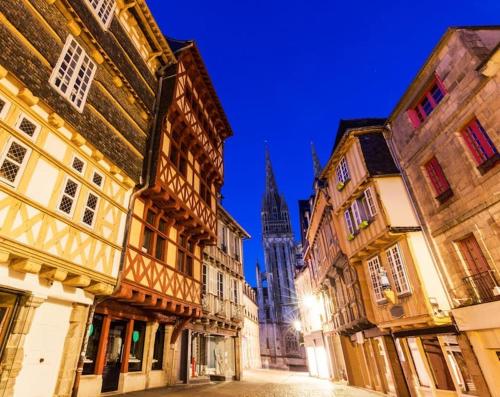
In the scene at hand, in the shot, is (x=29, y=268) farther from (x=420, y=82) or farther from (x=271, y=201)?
(x=271, y=201)

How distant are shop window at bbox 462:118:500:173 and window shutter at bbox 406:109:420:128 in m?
2.23

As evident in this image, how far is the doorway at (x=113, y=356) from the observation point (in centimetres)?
932

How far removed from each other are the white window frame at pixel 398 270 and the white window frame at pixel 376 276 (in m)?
0.61

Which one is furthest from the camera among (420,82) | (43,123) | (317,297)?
(317,297)

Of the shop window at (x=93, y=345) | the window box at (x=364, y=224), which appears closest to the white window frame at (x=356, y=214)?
the window box at (x=364, y=224)

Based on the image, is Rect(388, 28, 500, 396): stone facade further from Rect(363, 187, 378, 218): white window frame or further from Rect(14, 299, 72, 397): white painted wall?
Rect(14, 299, 72, 397): white painted wall

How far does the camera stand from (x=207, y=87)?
15617mm

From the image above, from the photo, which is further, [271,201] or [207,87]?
[271,201]

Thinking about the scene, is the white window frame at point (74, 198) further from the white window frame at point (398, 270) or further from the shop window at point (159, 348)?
the white window frame at point (398, 270)

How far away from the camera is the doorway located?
9.32m

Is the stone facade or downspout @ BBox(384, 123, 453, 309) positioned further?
downspout @ BBox(384, 123, 453, 309)

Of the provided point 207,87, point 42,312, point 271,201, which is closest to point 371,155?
point 207,87

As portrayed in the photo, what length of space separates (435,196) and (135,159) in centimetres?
1068

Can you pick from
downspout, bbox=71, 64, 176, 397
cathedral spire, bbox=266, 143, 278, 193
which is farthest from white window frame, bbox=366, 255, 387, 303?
cathedral spire, bbox=266, 143, 278, 193
